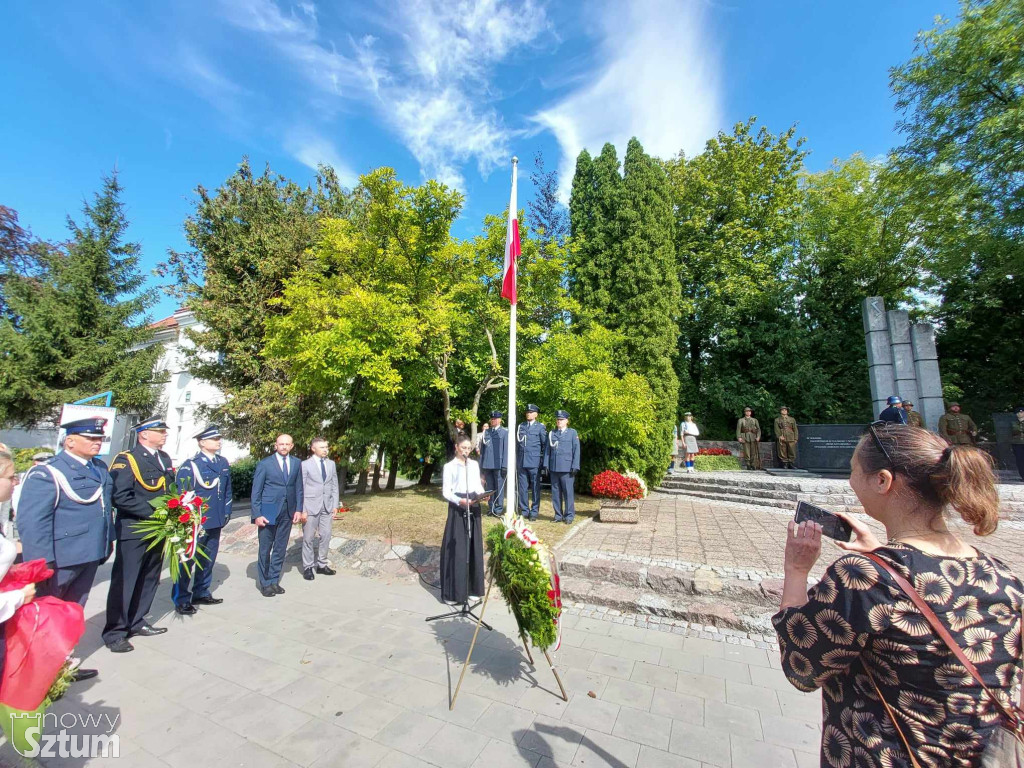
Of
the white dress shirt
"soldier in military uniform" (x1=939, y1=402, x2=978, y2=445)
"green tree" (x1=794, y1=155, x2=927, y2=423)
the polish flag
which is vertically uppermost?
"green tree" (x1=794, y1=155, x2=927, y2=423)

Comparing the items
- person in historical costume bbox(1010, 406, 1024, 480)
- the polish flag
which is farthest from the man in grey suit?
person in historical costume bbox(1010, 406, 1024, 480)

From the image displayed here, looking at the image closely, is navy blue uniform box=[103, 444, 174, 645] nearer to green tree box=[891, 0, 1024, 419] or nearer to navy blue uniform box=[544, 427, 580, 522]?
navy blue uniform box=[544, 427, 580, 522]

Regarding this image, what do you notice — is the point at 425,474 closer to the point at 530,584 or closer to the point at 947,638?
the point at 530,584

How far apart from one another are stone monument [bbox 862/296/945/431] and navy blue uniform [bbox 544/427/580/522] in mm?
11931

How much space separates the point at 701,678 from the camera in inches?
143

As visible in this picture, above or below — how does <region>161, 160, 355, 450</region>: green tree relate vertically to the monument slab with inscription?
above

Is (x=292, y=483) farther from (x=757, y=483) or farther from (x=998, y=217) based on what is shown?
(x=998, y=217)

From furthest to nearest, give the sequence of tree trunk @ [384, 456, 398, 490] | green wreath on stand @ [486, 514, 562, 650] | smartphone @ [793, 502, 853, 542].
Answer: tree trunk @ [384, 456, 398, 490]
green wreath on stand @ [486, 514, 562, 650]
smartphone @ [793, 502, 853, 542]

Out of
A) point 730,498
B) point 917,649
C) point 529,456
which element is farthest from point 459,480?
point 730,498

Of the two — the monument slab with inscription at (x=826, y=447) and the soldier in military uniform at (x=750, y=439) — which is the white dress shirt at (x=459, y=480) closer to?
the monument slab with inscription at (x=826, y=447)

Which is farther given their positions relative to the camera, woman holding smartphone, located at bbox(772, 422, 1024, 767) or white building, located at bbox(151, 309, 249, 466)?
white building, located at bbox(151, 309, 249, 466)

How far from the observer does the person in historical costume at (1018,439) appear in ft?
38.5

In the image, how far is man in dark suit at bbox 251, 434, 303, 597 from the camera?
5.95 metres

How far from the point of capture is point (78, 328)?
1458 cm
